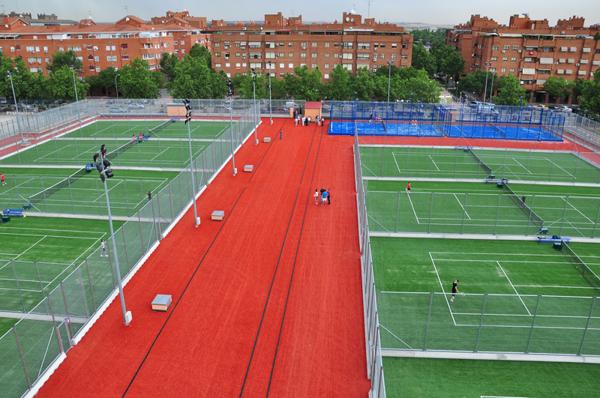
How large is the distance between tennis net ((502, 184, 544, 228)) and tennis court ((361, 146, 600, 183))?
3.73 metres

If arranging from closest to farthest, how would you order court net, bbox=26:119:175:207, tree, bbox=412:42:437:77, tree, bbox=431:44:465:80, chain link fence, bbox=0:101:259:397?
chain link fence, bbox=0:101:259:397 < court net, bbox=26:119:175:207 < tree, bbox=431:44:465:80 < tree, bbox=412:42:437:77

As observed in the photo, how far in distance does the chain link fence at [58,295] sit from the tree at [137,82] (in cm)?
4828

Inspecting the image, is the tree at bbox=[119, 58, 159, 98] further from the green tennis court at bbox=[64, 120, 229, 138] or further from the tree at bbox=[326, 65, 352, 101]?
the tree at bbox=[326, 65, 352, 101]

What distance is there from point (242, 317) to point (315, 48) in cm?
8178

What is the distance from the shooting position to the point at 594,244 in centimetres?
2652

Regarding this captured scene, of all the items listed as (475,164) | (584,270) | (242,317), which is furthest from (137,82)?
(584,270)

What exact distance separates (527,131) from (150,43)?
72.8 m

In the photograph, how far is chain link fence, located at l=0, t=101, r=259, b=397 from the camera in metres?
15.5

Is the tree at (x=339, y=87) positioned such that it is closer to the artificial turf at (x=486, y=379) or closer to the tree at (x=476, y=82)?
the tree at (x=476, y=82)

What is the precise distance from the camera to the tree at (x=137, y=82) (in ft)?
234

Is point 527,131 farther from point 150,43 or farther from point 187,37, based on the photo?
point 187,37

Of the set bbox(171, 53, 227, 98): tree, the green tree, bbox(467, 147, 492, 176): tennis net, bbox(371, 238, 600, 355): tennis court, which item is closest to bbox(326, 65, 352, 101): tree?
bbox(171, 53, 227, 98): tree

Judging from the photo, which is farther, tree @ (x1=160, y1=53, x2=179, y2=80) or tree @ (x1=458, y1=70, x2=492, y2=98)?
tree @ (x1=160, y1=53, x2=179, y2=80)

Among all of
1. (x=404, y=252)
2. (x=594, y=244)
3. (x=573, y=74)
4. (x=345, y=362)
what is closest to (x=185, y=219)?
(x=404, y=252)
